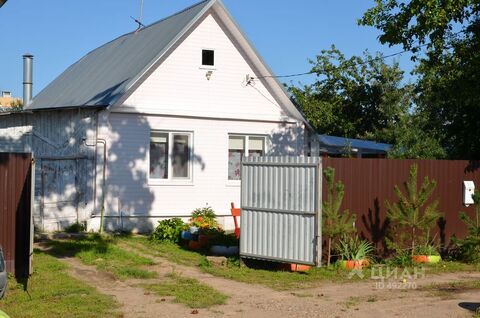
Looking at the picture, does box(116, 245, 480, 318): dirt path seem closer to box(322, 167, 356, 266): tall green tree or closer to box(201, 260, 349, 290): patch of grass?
box(201, 260, 349, 290): patch of grass

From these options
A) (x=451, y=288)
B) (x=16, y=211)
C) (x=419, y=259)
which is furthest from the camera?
(x=419, y=259)

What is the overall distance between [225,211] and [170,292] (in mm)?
8491

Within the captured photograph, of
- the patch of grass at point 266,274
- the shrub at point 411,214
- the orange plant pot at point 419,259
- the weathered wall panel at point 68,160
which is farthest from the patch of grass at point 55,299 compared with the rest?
the orange plant pot at point 419,259

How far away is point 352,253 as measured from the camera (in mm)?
12703

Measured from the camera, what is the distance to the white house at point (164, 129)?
17.1 meters

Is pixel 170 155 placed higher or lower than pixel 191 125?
lower

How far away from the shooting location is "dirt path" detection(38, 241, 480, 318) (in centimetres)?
893

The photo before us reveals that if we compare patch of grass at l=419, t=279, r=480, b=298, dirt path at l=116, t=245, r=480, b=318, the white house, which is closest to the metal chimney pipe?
the white house

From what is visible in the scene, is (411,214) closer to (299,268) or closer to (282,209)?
(299,268)

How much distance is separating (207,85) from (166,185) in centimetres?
309

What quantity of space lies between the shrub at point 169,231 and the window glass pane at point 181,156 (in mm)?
2170

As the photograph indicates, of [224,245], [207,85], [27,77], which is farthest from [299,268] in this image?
[27,77]

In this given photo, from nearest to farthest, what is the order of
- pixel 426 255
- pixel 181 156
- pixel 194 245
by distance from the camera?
pixel 426 255 < pixel 194 245 < pixel 181 156

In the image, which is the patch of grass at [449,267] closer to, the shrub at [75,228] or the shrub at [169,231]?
the shrub at [169,231]
